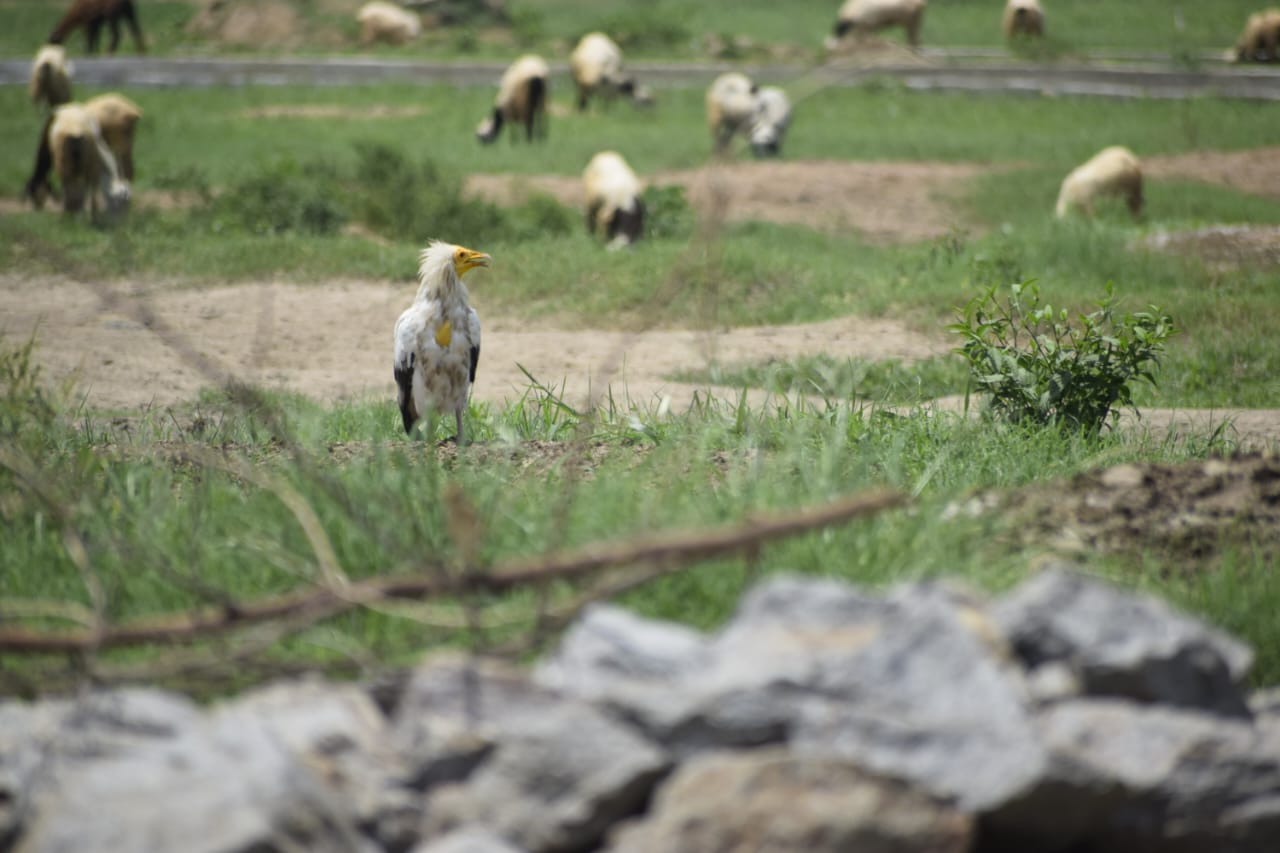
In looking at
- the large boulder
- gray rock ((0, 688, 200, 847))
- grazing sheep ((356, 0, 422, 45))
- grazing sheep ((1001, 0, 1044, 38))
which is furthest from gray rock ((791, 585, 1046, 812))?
grazing sheep ((356, 0, 422, 45))

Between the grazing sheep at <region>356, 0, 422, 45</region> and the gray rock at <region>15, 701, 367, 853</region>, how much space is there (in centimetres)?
2952

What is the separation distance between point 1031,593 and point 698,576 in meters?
0.88

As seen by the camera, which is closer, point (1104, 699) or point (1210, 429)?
point (1104, 699)

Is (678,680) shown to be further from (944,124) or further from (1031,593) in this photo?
(944,124)

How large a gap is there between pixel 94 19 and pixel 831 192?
59.6 ft

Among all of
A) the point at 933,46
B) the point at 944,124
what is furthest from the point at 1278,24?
the point at 944,124

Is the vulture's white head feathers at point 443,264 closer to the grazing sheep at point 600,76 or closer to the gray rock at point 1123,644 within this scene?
the gray rock at point 1123,644

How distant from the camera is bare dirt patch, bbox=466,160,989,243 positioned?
45.5ft

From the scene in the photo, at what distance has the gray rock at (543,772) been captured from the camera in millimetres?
2781


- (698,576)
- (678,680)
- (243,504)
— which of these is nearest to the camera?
(678,680)

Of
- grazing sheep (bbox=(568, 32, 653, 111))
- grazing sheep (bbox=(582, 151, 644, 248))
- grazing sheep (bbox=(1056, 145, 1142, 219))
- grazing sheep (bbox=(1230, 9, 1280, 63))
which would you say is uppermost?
grazing sheep (bbox=(1230, 9, 1280, 63))

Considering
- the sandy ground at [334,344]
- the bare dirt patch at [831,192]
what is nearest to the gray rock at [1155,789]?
the sandy ground at [334,344]

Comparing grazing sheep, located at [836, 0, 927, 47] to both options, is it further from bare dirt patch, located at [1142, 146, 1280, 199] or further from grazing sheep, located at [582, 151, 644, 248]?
grazing sheep, located at [582, 151, 644, 248]

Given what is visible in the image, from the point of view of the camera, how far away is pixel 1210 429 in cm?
668
